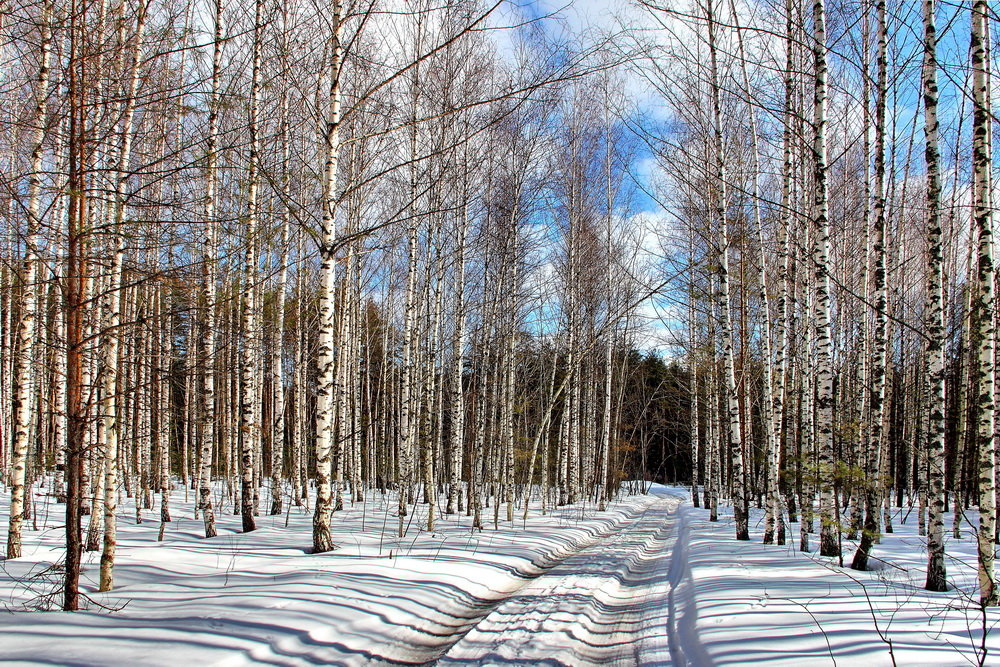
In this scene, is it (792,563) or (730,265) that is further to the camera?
(730,265)

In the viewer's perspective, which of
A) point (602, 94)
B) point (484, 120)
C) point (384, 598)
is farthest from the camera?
point (602, 94)

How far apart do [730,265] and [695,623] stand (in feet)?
38.6

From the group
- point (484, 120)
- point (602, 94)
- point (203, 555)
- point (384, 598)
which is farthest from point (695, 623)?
point (602, 94)

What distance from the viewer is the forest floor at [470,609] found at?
3816mm

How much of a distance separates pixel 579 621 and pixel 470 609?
1072mm

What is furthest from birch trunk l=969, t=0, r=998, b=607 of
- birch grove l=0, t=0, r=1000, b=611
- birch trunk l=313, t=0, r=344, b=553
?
birch trunk l=313, t=0, r=344, b=553

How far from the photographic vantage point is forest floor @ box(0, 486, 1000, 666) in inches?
150

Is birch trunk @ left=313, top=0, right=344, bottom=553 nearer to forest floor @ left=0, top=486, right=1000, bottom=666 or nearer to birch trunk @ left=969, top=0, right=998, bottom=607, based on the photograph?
forest floor @ left=0, top=486, right=1000, bottom=666

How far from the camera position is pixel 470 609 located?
5.55m

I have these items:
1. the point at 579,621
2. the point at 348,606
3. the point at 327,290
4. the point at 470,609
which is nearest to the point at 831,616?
the point at 579,621

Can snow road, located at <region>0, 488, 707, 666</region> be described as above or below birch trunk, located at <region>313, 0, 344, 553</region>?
below

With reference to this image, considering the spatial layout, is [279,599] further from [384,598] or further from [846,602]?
[846,602]

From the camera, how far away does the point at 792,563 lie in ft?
24.9

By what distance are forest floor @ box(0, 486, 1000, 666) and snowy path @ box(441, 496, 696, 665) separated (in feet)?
0.08
